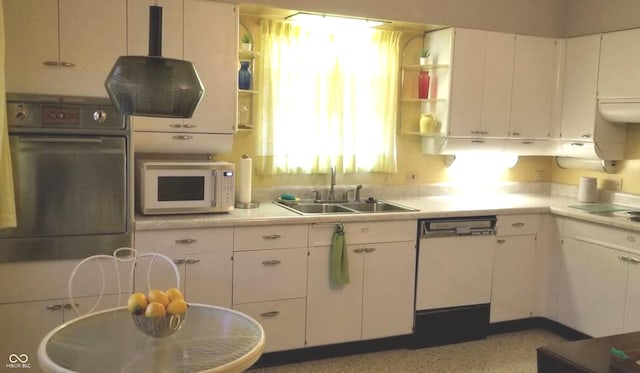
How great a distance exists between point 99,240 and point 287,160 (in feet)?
5.16

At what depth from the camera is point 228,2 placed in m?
3.74

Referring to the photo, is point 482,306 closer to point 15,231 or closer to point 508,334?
point 508,334

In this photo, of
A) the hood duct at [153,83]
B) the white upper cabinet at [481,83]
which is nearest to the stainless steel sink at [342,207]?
the white upper cabinet at [481,83]

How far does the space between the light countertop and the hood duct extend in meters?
1.72

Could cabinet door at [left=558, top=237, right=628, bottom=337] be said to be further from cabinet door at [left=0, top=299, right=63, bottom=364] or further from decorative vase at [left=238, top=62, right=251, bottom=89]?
cabinet door at [left=0, top=299, right=63, bottom=364]

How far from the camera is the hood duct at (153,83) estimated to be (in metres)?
1.76

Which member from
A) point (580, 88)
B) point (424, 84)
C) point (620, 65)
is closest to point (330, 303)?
point (424, 84)

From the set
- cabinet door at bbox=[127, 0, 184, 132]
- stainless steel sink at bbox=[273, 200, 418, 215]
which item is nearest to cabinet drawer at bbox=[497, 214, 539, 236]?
stainless steel sink at bbox=[273, 200, 418, 215]

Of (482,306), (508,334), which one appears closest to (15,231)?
(482,306)

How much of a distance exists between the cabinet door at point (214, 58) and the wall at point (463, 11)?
0.28 m

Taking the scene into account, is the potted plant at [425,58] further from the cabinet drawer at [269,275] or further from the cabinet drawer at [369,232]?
the cabinet drawer at [269,275]

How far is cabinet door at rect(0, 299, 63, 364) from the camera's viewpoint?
3133mm

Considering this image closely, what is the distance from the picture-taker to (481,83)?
15.0ft

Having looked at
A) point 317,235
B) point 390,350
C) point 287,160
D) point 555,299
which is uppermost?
point 287,160
